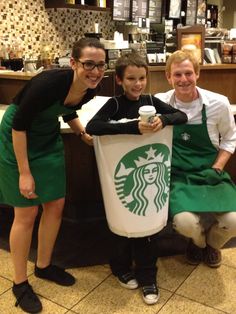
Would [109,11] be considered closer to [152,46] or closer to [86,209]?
[152,46]

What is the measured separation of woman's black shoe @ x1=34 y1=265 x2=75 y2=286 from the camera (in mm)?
1979

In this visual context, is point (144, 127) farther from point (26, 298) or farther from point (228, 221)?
point (26, 298)

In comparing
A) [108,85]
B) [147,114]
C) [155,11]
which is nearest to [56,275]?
[147,114]

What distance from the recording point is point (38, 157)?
1.74 m

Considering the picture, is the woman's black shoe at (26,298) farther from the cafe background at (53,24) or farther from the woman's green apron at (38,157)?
the cafe background at (53,24)

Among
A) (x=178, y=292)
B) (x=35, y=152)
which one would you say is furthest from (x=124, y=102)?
(x=178, y=292)

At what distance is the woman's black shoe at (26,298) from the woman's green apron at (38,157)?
0.43 m

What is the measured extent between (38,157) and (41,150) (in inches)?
1.4

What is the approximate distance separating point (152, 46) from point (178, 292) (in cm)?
194

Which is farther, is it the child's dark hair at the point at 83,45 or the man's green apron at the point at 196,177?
the man's green apron at the point at 196,177

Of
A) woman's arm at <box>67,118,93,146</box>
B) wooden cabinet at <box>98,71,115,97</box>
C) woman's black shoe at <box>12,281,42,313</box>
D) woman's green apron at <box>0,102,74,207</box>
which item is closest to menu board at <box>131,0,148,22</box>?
wooden cabinet at <box>98,71,115,97</box>

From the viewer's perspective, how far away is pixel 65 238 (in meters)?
2.45

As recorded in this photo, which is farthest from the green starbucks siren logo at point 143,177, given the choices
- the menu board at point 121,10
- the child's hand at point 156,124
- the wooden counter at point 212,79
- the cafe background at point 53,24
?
the menu board at point 121,10

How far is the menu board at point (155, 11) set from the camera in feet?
19.4
